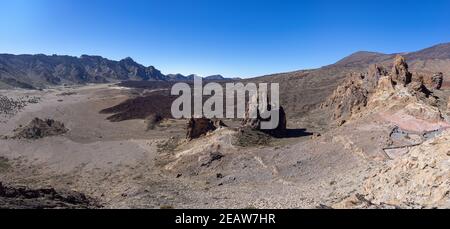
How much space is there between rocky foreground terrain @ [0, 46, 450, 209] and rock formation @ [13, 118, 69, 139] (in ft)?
0.46

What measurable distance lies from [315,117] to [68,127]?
34.1m

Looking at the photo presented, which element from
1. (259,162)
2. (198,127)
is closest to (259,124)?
(198,127)

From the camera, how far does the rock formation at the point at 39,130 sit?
5084cm

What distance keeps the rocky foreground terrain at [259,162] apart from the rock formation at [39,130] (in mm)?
141

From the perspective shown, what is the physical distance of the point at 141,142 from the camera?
46406mm

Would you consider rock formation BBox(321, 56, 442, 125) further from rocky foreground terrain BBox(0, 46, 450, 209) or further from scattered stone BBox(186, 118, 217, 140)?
scattered stone BBox(186, 118, 217, 140)

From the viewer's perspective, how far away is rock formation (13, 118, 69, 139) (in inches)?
2002

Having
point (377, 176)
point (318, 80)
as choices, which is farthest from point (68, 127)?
point (318, 80)

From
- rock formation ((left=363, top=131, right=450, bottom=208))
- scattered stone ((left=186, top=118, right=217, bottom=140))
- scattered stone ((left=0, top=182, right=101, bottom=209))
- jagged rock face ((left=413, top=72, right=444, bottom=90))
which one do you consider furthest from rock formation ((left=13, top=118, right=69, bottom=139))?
rock formation ((left=363, top=131, right=450, bottom=208))

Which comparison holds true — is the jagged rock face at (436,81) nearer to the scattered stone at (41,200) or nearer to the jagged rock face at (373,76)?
the jagged rock face at (373,76)

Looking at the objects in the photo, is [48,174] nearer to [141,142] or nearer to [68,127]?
[141,142]

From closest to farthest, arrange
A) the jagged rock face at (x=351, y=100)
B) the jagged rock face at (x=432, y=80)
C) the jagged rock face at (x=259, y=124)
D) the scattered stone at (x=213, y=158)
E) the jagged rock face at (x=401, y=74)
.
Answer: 1. the scattered stone at (x=213, y=158)
2. the jagged rock face at (x=259, y=124)
3. the jagged rock face at (x=401, y=74)
4. the jagged rock face at (x=432, y=80)
5. the jagged rock face at (x=351, y=100)

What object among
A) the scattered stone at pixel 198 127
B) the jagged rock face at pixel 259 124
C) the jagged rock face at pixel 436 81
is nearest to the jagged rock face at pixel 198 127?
the scattered stone at pixel 198 127

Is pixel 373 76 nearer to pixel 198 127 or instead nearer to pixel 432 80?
pixel 432 80
